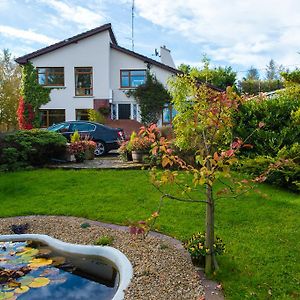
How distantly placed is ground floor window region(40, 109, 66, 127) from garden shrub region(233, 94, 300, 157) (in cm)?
1644

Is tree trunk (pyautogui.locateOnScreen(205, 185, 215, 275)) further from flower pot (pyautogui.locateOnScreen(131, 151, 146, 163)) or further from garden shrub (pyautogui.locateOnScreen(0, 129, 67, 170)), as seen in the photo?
garden shrub (pyautogui.locateOnScreen(0, 129, 67, 170))

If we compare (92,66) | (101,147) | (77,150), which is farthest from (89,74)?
(77,150)

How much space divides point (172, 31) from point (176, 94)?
13.5ft

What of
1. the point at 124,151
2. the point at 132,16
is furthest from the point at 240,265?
the point at 132,16

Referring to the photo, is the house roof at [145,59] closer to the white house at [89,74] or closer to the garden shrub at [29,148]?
the white house at [89,74]

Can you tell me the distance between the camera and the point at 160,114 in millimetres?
24422

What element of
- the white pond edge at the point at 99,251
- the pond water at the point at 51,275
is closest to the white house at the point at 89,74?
the white pond edge at the point at 99,251

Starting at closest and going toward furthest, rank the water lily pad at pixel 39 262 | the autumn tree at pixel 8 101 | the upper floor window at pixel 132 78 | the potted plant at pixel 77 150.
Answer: the water lily pad at pixel 39 262 → the potted plant at pixel 77 150 → the upper floor window at pixel 132 78 → the autumn tree at pixel 8 101

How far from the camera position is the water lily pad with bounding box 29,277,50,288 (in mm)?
4207

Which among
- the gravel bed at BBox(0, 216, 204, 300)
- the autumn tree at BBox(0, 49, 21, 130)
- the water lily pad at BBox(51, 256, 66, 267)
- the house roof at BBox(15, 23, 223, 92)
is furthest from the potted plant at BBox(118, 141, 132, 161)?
the autumn tree at BBox(0, 49, 21, 130)

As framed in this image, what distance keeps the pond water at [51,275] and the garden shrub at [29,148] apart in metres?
5.50

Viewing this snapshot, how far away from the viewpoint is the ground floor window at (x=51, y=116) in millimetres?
24359

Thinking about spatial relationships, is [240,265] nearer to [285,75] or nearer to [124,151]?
[124,151]

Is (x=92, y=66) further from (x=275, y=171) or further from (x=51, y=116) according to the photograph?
(x=275, y=171)
